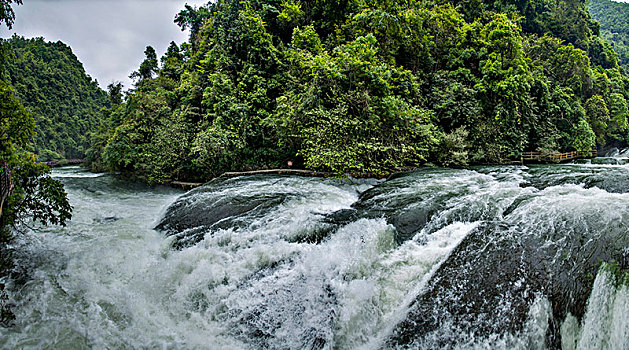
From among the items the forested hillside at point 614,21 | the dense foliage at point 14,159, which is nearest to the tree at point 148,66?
the dense foliage at point 14,159

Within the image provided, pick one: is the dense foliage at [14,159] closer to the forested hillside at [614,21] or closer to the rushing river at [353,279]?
the rushing river at [353,279]

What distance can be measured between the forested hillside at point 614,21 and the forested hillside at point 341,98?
1971 inches

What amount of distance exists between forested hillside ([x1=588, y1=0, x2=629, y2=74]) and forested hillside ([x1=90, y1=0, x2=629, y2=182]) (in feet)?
164

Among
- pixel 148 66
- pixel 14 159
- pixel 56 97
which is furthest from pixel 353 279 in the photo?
pixel 56 97

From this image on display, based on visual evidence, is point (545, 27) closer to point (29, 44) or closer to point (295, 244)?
point (295, 244)

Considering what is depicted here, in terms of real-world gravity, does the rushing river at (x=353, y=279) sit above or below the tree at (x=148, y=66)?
below

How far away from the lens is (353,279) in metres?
3.70

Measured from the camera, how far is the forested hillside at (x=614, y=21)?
159 feet

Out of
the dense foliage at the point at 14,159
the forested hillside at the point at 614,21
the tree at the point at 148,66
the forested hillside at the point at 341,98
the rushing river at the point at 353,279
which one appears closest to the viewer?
the rushing river at the point at 353,279

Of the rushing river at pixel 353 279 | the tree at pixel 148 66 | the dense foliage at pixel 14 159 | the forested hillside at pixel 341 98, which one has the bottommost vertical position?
the rushing river at pixel 353 279

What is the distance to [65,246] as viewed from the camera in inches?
192

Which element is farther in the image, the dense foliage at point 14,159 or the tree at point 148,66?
the tree at point 148,66

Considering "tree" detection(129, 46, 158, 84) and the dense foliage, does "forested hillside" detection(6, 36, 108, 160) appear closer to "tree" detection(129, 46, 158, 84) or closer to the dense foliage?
"tree" detection(129, 46, 158, 84)

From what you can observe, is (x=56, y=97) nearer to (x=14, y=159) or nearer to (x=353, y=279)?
(x=14, y=159)
